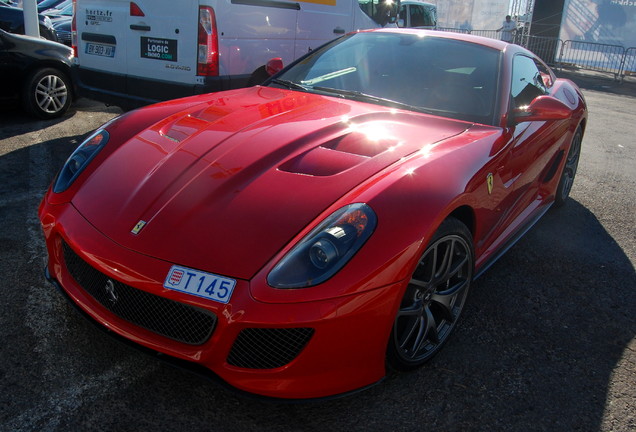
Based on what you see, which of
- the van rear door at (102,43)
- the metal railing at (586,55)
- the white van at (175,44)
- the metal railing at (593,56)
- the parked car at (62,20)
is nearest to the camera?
the white van at (175,44)

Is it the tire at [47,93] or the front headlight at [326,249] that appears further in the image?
the tire at [47,93]

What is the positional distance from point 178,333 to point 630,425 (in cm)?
185

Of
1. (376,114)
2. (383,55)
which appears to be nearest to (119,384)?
(376,114)

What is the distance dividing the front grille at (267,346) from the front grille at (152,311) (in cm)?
12

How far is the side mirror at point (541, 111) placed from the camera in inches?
125

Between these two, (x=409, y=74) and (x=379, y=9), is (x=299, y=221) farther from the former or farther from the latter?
(x=379, y=9)

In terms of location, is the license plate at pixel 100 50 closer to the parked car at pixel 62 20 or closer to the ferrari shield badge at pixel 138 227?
the ferrari shield badge at pixel 138 227

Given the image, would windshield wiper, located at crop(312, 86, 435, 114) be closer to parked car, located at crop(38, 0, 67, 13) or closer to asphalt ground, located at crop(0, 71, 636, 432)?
asphalt ground, located at crop(0, 71, 636, 432)

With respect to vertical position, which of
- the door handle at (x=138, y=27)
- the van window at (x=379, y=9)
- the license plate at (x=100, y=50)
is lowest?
the license plate at (x=100, y=50)

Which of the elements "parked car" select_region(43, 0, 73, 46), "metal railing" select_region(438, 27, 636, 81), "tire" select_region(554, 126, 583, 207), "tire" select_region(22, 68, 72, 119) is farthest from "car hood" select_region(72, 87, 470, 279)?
"metal railing" select_region(438, 27, 636, 81)

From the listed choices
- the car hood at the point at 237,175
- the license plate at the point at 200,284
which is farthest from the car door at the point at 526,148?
the license plate at the point at 200,284

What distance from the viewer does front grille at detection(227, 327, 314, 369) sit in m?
1.93

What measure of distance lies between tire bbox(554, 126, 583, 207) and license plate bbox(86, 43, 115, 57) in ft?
14.7

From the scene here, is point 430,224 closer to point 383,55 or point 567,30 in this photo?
point 383,55
